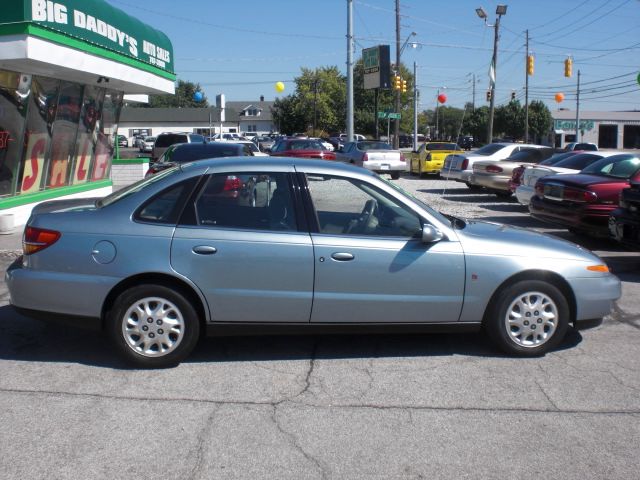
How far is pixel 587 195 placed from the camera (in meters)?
11.1

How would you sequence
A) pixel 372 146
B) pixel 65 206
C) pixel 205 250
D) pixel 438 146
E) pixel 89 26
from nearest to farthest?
pixel 205 250 → pixel 65 206 → pixel 89 26 → pixel 372 146 → pixel 438 146

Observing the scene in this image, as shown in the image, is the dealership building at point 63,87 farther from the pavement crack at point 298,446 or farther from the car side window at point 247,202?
the pavement crack at point 298,446

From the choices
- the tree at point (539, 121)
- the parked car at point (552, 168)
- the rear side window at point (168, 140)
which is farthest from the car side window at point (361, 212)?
the tree at point (539, 121)

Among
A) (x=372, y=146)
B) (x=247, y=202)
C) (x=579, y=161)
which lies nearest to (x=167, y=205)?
(x=247, y=202)

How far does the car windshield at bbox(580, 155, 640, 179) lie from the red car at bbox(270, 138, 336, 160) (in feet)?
42.5

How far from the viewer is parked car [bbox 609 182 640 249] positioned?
916 centimetres

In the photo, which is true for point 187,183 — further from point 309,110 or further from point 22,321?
point 309,110

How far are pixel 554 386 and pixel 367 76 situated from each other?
39892 millimetres

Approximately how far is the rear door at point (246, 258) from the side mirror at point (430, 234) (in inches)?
35.1

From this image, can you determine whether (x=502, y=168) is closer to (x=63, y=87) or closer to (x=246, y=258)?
(x=63, y=87)

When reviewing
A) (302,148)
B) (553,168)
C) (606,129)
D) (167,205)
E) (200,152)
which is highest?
(606,129)

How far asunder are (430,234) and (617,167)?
760 cm

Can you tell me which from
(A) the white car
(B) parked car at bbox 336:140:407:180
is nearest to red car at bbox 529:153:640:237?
(A) the white car

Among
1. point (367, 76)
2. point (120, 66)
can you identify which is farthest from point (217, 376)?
point (367, 76)
